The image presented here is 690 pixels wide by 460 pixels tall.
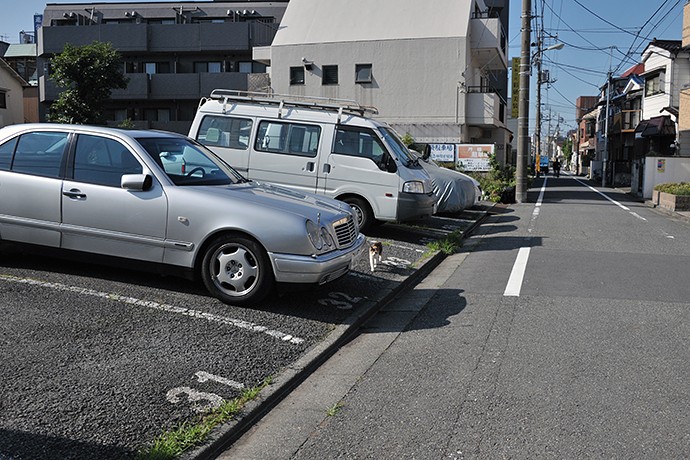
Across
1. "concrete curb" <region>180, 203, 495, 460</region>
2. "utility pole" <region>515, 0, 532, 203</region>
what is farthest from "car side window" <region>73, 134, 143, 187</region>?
"utility pole" <region>515, 0, 532, 203</region>

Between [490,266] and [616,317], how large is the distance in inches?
125

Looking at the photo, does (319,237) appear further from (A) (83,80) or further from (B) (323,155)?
(A) (83,80)

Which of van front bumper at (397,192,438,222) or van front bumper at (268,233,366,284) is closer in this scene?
van front bumper at (268,233,366,284)

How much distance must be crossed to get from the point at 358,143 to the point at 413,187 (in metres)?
1.22

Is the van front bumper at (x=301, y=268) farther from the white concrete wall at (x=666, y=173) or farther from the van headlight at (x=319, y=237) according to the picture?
the white concrete wall at (x=666, y=173)

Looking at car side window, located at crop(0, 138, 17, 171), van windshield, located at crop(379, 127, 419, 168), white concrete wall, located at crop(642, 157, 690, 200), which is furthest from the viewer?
white concrete wall, located at crop(642, 157, 690, 200)

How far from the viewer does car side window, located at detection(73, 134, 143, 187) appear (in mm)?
6461

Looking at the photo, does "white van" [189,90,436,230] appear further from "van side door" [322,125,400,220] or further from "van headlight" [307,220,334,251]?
"van headlight" [307,220,334,251]

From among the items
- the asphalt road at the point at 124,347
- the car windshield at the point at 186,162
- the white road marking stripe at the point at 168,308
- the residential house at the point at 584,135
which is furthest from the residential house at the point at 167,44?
the residential house at the point at 584,135

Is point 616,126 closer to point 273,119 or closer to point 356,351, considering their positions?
point 273,119

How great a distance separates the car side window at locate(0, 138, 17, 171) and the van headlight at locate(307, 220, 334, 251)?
3214 millimetres

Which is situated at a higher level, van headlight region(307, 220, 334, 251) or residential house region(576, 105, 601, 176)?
residential house region(576, 105, 601, 176)

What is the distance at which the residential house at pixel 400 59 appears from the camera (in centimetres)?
3047

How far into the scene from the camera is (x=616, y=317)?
6609 mm
